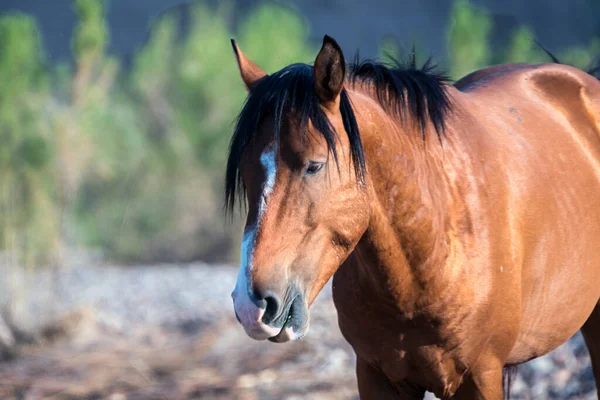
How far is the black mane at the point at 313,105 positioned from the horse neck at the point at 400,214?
0.09 meters

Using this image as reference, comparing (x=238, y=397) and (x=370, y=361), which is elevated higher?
(x=370, y=361)

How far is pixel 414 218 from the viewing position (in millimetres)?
2570

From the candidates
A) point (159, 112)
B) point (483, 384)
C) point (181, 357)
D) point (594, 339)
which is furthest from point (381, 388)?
point (159, 112)

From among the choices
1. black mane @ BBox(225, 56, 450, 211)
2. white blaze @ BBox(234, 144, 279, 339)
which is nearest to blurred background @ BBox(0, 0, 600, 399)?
black mane @ BBox(225, 56, 450, 211)

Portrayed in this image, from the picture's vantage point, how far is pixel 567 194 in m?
3.14

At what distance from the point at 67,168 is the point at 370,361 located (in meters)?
5.57

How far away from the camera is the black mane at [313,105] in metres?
2.28

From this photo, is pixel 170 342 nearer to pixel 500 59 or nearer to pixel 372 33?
pixel 500 59

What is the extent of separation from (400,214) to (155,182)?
7.39 metres

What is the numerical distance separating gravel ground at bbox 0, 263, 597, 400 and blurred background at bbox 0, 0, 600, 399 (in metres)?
0.02

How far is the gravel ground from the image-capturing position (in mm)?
4797

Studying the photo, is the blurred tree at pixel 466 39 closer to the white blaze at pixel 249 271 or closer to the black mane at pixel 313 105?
the black mane at pixel 313 105

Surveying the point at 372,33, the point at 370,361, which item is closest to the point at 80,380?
the point at 370,361

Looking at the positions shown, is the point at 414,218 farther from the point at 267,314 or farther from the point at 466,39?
the point at 466,39
